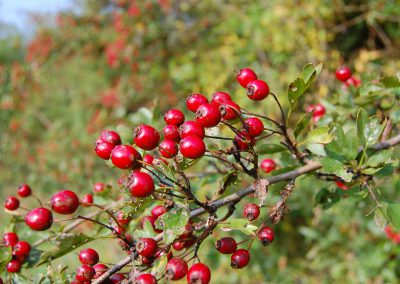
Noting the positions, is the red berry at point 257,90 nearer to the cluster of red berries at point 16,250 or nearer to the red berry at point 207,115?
the red berry at point 207,115

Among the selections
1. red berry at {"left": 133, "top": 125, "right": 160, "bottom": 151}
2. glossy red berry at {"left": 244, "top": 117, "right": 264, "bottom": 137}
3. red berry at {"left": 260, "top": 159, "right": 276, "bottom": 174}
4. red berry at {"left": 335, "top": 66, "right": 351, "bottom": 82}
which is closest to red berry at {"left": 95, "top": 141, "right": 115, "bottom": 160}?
red berry at {"left": 133, "top": 125, "right": 160, "bottom": 151}

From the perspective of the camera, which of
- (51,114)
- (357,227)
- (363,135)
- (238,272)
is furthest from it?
(51,114)

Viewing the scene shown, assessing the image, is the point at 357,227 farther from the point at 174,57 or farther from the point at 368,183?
the point at 174,57

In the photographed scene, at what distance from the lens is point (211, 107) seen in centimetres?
86

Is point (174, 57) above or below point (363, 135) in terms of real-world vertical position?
below

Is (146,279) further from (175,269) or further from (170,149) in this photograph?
(170,149)

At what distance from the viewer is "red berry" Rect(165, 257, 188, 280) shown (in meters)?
0.82

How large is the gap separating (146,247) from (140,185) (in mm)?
187

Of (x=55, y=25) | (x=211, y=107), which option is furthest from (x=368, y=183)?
(x=55, y=25)

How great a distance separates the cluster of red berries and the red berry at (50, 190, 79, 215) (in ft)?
1.58

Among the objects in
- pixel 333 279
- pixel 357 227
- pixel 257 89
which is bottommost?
pixel 333 279

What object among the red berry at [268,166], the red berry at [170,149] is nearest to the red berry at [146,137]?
the red berry at [170,149]

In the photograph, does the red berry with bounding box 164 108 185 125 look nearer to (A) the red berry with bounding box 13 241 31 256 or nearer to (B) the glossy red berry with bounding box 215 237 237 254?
(B) the glossy red berry with bounding box 215 237 237 254

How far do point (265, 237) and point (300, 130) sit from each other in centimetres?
35
